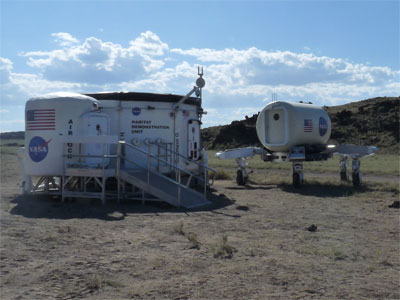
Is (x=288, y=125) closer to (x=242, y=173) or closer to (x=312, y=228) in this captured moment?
(x=242, y=173)

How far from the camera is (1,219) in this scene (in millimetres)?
10398

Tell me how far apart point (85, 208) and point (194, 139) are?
673 centimetres

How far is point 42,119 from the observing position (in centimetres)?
1381

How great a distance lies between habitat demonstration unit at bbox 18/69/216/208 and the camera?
13.5 metres

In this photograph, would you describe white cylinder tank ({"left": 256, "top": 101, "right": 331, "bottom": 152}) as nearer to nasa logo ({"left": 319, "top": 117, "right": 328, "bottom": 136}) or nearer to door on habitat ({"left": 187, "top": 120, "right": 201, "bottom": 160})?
nasa logo ({"left": 319, "top": 117, "right": 328, "bottom": 136})

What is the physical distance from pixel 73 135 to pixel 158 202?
314 centimetres

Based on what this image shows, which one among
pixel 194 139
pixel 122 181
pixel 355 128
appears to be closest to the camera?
pixel 122 181

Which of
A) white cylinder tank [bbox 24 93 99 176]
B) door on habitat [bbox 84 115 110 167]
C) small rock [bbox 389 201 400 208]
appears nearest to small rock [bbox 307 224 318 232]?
small rock [bbox 389 201 400 208]

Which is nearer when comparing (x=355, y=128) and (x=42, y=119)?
(x=42, y=119)

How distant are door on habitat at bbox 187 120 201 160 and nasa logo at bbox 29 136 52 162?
19.0 ft

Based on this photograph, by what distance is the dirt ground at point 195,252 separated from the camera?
20.7 ft

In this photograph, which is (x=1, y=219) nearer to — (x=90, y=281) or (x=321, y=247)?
(x=90, y=281)

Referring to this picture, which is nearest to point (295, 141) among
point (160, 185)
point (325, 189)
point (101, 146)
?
point (325, 189)

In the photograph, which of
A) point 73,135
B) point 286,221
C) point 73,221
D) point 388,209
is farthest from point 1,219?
point 388,209
